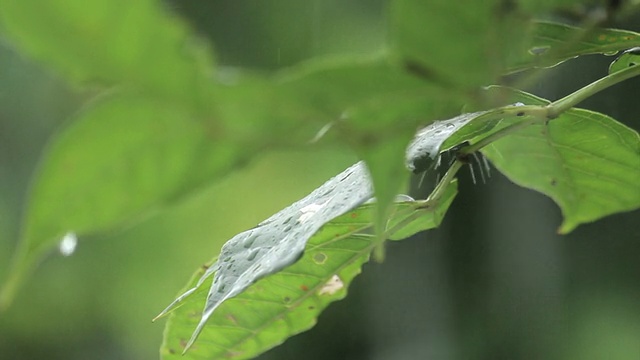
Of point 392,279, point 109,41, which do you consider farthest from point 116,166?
point 392,279

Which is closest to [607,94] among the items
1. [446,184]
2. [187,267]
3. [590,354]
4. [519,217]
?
[519,217]

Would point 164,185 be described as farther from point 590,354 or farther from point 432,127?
point 590,354

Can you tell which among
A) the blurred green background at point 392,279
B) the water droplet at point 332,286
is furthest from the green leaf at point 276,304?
the blurred green background at point 392,279

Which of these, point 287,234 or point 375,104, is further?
point 287,234

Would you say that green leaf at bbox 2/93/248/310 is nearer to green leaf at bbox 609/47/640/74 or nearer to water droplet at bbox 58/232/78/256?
water droplet at bbox 58/232/78/256

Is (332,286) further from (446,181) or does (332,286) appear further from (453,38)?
(453,38)

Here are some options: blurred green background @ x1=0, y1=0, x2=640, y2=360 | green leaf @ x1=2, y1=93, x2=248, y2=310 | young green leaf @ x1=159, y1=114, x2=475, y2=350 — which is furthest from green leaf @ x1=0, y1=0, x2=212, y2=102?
blurred green background @ x1=0, y1=0, x2=640, y2=360

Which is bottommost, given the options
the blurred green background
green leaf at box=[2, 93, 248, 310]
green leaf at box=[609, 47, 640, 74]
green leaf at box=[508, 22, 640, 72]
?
the blurred green background
